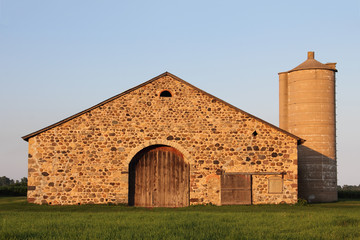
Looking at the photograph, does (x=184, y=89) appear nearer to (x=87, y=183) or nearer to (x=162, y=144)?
(x=162, y=144)

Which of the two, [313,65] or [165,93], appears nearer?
[165,93]

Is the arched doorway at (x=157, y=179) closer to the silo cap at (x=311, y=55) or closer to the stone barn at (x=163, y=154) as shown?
the stone barn at (x=163, y=154)

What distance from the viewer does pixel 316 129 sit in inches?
1130

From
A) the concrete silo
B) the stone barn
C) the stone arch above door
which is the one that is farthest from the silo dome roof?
the stone arch above door

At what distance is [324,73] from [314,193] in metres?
7.43

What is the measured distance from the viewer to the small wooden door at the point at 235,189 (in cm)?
2272

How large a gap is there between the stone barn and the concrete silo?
20.2ft

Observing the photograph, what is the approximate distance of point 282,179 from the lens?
2303 centimetres

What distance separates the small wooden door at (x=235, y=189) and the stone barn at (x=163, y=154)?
48 millimetres

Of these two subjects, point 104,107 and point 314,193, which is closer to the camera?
point 104,107

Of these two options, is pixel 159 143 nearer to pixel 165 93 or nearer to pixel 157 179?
pixel 157 179

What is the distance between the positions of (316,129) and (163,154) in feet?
35.5

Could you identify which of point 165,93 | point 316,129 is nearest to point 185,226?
point 165,93

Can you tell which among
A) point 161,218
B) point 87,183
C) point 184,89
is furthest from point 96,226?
point 184,89
